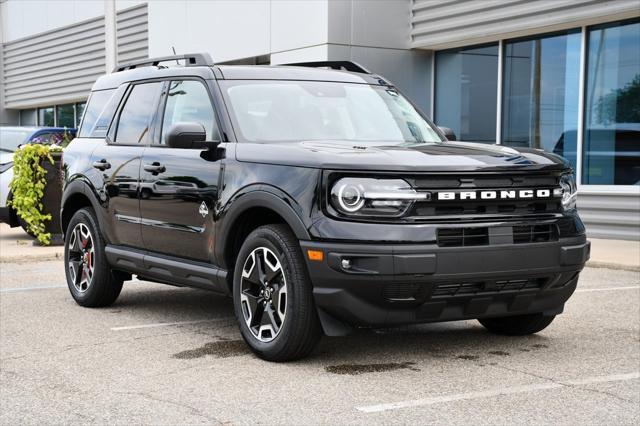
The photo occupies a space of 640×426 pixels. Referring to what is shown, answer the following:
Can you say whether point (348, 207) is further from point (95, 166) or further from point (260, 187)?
point (95, 166)

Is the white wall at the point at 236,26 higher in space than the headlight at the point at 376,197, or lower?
higher

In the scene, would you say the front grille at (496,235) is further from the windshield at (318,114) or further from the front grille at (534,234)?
the windshield at (318,114)

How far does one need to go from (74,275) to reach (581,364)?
434 centimetres

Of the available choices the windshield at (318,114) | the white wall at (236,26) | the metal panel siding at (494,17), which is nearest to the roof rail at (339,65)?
the windshield at (318,114)

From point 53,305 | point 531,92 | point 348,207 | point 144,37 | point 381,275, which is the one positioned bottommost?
point 53,305

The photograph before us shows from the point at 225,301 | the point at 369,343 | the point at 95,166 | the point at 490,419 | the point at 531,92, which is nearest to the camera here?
the point at 490,419

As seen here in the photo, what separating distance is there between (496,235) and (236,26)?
14236 millimetres

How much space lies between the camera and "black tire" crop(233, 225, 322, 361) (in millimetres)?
5301

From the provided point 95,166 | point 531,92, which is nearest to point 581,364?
point 95,166

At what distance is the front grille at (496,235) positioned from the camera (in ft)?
16.9

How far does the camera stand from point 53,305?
312 inches

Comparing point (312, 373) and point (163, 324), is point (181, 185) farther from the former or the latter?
point (312, 373)

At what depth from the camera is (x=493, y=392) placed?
4.88m

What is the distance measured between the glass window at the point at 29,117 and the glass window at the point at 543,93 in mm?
21295
